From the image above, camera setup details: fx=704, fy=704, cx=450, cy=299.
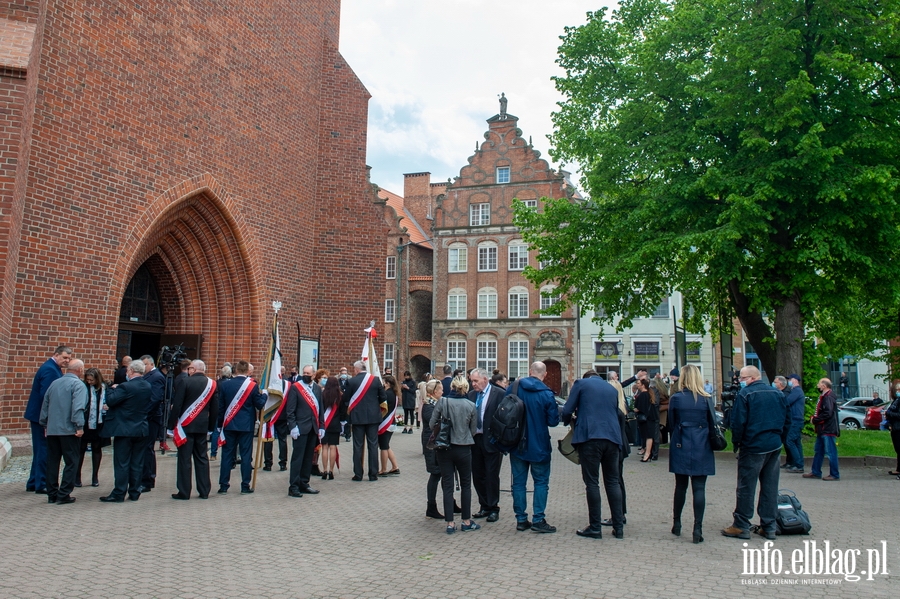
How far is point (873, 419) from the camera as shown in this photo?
24.0 meters

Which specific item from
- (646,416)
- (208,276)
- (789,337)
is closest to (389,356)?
(208,276)

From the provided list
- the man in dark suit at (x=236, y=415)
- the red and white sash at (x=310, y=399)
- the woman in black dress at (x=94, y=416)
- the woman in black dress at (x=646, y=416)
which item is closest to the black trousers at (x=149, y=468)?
the woman in black dress at (x=94, y=416)

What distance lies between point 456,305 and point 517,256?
4491mm

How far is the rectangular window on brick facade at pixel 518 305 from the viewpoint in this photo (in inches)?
1559

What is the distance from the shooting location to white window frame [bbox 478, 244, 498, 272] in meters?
40.4

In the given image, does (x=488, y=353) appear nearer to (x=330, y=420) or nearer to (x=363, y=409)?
(x=330, y=420)

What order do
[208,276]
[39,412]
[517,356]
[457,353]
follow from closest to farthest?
1. [39,412]
2. [208,276]
3. [517,356]
4. [457,353]

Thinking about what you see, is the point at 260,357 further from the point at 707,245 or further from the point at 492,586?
the point at 492,586

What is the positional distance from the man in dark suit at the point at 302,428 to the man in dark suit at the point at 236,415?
544 mm

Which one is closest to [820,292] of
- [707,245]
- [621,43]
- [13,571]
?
[707,245]

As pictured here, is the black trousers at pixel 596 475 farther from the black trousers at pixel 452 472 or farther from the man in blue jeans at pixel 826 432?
the man in blue jeans at pixel 826 432

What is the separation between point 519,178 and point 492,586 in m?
36.1

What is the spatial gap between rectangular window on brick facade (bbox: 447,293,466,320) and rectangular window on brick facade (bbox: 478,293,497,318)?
94 centimetres

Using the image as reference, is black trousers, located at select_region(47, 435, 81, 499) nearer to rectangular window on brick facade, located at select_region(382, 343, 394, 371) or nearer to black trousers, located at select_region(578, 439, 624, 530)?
black trousers, located at select_region(578, 439, 624, 530)
